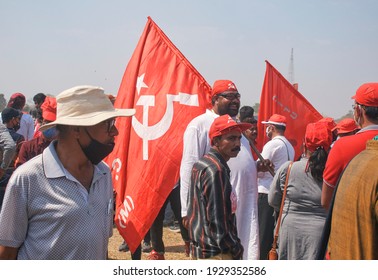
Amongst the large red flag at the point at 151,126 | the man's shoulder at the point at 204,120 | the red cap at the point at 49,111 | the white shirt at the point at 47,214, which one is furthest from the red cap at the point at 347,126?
the white shirt at the point at 47,214

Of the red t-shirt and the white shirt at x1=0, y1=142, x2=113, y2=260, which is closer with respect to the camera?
the white shirt at x1=0, y1=142, x2=113, y2=260

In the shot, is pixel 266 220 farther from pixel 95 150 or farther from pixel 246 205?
pixel 95 150

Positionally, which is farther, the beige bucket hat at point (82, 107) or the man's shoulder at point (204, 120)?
the man's shoulder at point (204, 120)

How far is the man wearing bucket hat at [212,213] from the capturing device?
122 inches

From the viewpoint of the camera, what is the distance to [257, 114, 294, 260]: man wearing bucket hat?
5629 mm

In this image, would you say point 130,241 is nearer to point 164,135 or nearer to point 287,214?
point 164,135

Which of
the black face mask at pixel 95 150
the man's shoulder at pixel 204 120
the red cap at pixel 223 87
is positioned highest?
the red cap at pixel 223 87

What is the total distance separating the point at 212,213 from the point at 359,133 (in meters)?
1.11

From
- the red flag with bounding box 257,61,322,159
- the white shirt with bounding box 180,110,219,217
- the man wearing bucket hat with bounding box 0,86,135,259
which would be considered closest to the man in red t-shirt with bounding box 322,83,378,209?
the white shirt with bounding box 180,110,219,217

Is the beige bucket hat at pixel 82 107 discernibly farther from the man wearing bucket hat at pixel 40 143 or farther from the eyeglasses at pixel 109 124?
the man wearing bucket hat at pixel 40 143

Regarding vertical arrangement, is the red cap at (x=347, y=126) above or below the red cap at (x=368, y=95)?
below

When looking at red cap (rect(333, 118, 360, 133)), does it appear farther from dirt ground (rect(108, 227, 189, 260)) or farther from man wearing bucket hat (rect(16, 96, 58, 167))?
man wearing bucket hat (rect(16, 96, 58, 167))

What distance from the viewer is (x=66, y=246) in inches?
91.4

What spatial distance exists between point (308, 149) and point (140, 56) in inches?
81.9
